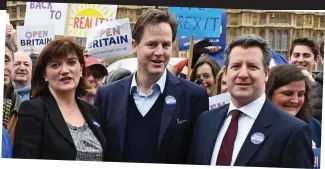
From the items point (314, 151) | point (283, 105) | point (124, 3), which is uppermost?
point (124, 3)

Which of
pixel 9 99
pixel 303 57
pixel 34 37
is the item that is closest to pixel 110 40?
pixel 34 37

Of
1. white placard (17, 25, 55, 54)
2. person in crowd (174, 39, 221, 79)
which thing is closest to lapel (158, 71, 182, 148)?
person in crowd (174, 39, 221, 79)

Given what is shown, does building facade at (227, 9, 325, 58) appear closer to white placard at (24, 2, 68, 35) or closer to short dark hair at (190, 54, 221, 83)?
short dark hair at (190, 54, 221, 83)

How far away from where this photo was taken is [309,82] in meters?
6.18

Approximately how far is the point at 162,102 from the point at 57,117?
3.78 ft

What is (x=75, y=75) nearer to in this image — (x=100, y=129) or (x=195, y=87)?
(x=100, y=129)

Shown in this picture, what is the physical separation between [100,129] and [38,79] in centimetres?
87

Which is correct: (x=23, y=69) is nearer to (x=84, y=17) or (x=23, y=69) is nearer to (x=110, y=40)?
(x=84, y=17)

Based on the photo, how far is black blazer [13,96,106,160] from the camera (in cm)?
580

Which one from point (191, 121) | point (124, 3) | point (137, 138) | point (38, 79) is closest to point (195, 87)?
point (191, 121)

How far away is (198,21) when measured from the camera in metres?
6.27

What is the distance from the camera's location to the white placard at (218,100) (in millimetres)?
6175

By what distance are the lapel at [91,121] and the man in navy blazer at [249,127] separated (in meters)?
1.00

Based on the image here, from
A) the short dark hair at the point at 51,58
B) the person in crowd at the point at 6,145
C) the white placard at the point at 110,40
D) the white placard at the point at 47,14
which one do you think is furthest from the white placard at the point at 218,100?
the person in crowd at the point at 6,145
